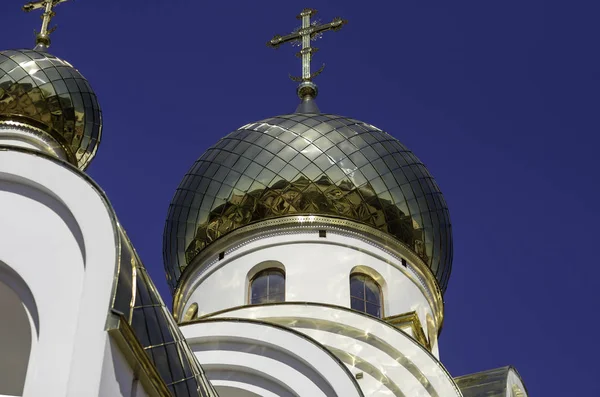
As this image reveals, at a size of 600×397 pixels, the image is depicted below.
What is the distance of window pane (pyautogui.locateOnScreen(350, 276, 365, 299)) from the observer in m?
10.7

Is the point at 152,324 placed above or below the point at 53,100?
below

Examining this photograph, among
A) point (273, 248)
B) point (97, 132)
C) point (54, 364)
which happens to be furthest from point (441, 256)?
point (54, 364)

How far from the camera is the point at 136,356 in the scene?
543cm

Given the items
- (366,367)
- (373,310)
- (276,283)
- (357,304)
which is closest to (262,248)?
(276,283)

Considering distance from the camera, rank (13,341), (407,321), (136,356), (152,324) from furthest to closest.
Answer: (407,321) < (13,341) < (152,324) < (136,356)

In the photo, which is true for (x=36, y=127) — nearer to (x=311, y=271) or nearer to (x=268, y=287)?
(x=268, y=287)

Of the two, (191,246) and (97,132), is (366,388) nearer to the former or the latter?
(191,246)

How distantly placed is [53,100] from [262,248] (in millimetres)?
2257

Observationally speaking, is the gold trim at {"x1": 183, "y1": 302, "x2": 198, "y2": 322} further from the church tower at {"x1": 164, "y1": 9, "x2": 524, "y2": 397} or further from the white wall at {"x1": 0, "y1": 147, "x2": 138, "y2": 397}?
the white wall at {"x1": 0, "y1": 147, "x2": 138, "y2": 397}

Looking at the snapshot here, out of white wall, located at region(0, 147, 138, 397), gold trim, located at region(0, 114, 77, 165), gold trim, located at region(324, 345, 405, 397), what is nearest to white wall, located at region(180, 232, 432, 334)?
gold trim, located at region(324, 345, 405, 397)

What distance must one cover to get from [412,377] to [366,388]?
0.39 m

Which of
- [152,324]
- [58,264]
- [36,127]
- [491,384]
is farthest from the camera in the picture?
[491,384]

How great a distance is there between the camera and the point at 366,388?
9789 mm

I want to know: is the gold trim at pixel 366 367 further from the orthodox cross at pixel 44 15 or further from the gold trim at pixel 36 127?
the orthodox cross at pixel 44 15
